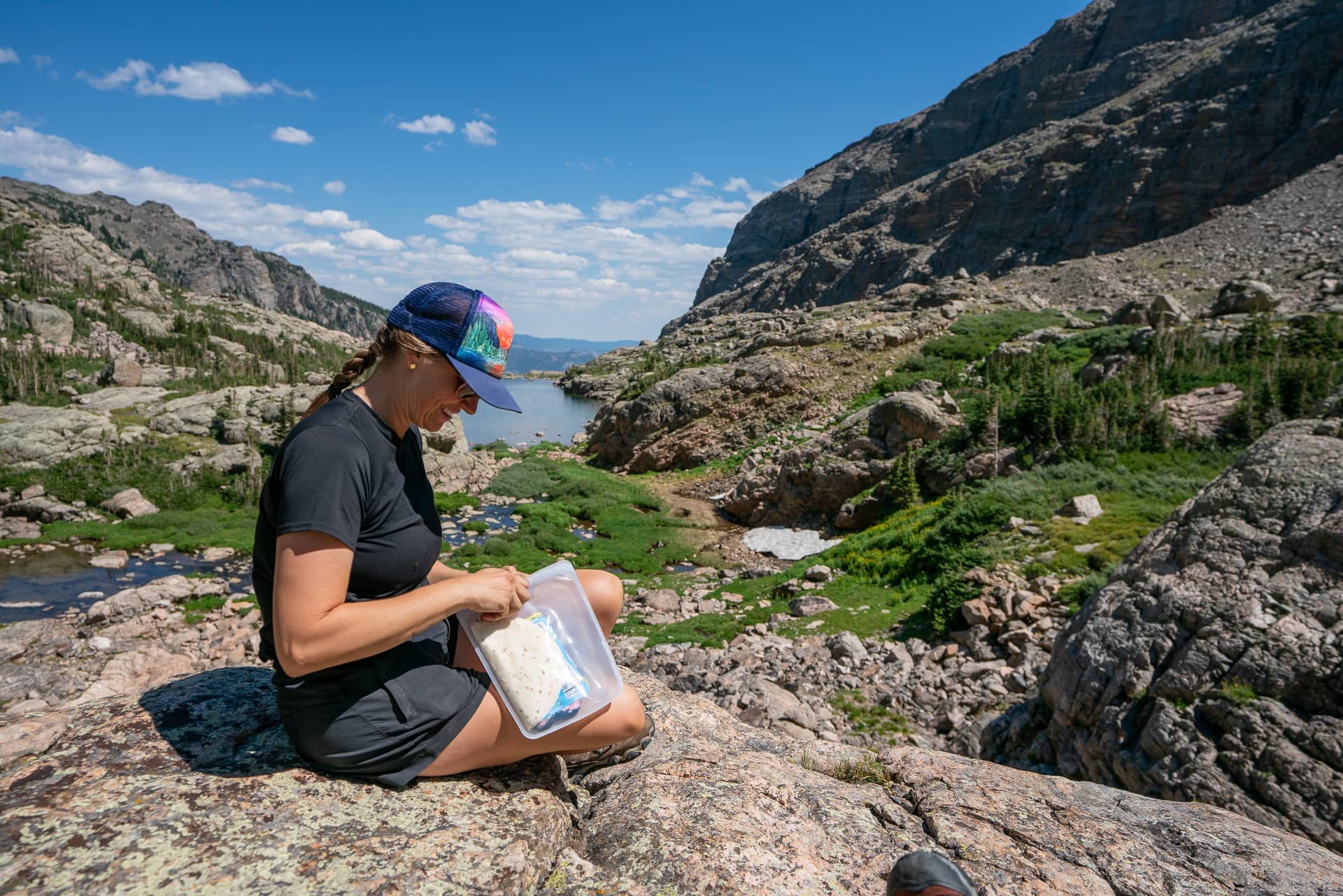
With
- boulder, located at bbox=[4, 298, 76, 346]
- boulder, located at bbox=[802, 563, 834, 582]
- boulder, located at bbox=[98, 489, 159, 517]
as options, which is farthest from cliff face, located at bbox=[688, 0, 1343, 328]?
boulder, located at bbox=[4, 298, 76, 346]

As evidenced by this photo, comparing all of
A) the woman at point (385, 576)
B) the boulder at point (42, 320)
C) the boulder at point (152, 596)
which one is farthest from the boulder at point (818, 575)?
the boulder at point (42, 320)

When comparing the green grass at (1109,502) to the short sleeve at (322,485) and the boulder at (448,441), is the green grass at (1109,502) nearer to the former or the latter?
the short sleeve at (322,485)

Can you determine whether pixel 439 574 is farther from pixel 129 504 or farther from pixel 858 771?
pixel 129 504

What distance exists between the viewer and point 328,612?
214 cm

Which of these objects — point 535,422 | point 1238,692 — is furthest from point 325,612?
point 535,422

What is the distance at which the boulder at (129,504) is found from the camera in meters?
21.7

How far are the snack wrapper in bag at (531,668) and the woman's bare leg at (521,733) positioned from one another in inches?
5.4

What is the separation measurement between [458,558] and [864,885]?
17572 mm

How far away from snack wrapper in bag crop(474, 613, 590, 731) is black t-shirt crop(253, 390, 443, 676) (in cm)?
44

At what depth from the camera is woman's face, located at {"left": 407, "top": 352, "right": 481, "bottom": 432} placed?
250cm

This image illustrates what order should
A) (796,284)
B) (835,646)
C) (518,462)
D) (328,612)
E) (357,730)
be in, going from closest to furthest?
(328,612) < (357,730) < (835,646) < (518,462) < (796,284)

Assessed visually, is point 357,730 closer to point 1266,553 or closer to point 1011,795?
point 1011,795

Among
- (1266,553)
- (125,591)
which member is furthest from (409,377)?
(125,591)

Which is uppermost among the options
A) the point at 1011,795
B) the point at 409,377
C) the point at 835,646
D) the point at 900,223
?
the point at 900,223
